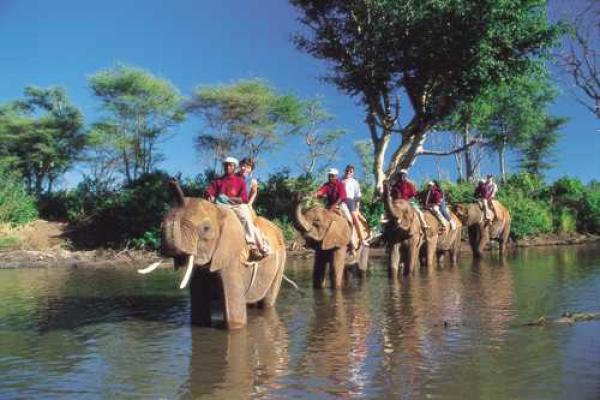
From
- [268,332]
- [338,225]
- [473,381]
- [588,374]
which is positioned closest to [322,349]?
[268,332]

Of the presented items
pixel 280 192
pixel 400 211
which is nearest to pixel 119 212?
pixel 280 192

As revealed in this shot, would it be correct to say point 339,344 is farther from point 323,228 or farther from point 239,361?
point 323,228

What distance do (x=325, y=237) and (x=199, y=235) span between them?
5393mm

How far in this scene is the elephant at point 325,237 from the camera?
44.4 ft

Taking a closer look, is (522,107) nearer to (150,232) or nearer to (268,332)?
(150,232)

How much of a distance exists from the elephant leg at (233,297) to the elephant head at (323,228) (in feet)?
13.3

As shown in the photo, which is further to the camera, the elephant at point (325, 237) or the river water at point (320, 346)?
the elephant at point (325, 237)

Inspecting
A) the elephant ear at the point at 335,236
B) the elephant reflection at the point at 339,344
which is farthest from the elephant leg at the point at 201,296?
the elephant ear at the point at 335,236

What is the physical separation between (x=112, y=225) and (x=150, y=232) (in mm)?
2814

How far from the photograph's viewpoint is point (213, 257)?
29.2ft

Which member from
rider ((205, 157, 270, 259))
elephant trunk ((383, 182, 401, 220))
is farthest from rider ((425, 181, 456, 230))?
rider ((205, 157, 270, 259))

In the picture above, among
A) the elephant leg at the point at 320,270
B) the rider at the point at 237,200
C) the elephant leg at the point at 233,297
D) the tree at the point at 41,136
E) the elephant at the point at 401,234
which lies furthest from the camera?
the tree at the point at 41,136

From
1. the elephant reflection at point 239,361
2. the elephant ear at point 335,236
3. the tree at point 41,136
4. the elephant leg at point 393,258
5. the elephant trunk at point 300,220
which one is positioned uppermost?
the tree at point 41,136

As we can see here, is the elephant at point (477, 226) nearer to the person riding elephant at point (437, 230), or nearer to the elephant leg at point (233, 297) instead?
the person riding elephant at point (437, 230)
